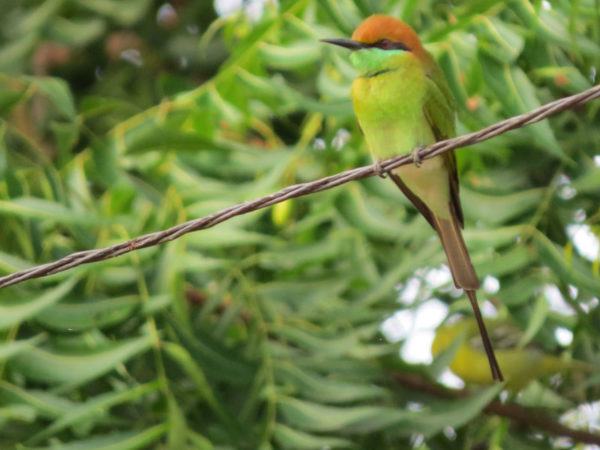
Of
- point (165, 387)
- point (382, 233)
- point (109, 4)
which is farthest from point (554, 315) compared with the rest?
point (109, 4)

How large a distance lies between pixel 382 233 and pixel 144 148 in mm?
617

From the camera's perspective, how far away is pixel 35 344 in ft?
7.98

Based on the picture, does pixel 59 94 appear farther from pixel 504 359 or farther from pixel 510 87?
pixel 504 359

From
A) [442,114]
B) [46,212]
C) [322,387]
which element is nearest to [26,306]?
[46,212]

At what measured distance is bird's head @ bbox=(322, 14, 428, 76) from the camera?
246 centimetres

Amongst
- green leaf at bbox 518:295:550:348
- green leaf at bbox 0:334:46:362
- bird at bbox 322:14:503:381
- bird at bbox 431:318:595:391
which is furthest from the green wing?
green leaf at bbox 0:334:46:362

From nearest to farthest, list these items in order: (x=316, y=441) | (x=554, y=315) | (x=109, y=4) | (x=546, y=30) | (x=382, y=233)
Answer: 1. (x=546, y=30)
2. (x=316, y=441)
3. (x=382, y=233)
4. (x=554, y=315)
5. (x=109, y=4)

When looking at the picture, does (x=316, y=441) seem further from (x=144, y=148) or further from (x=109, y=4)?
(x=109, y=4)

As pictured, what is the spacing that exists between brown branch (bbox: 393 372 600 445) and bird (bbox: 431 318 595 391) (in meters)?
0.12

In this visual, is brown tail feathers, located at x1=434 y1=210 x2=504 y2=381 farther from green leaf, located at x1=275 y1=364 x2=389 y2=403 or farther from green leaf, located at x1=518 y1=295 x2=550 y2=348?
green leaf, located at x1=275 y1=364 x2=389 y2=403

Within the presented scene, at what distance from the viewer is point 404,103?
251cm

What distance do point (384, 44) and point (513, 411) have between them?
3.20ft

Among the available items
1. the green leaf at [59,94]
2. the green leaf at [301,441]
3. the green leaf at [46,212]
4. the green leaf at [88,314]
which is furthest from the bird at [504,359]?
the green leaf at [59,94]

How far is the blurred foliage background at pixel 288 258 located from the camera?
7.82ft
